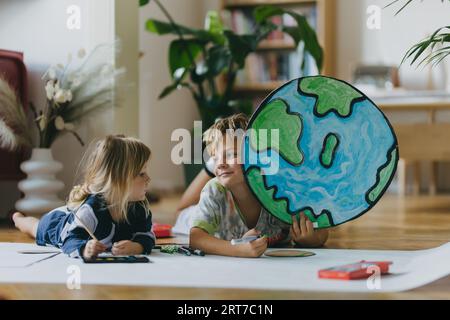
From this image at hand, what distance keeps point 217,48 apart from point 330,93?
63.6 inches

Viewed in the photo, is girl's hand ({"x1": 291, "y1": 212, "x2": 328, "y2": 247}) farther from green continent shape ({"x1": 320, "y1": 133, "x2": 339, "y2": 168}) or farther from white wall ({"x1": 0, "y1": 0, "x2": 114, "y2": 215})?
white wall ({"x1": 0, "y1": 0, "x2": 114, "y2": 215})

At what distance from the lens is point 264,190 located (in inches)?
70.8

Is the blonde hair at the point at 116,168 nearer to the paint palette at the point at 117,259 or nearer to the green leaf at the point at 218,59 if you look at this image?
the paint palette at the point at 117,259

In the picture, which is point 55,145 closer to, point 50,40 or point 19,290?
point 50,40

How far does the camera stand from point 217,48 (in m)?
3.34

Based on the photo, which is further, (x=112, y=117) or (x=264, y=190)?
(x=112, y=117)

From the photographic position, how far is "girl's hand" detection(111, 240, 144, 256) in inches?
67.6

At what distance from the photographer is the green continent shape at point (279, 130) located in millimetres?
1763

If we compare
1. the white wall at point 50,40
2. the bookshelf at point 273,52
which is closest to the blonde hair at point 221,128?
the white wall at point 50,40

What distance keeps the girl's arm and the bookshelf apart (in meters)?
2.70

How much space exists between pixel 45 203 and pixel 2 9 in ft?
2.68

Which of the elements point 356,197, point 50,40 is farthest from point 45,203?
point 356,197

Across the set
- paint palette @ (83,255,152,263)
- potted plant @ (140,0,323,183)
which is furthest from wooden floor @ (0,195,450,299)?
potted plant @ (140,0,323,183)

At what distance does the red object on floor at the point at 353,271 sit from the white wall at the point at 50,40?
1.43m
